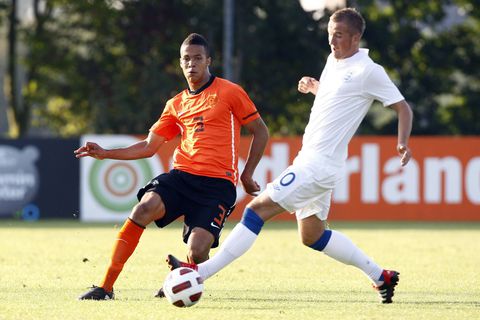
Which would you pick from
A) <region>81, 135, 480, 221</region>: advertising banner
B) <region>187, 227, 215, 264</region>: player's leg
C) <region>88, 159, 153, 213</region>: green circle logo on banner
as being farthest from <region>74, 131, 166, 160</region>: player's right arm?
<region>81, 135, 480, 221</region>: advertising banner

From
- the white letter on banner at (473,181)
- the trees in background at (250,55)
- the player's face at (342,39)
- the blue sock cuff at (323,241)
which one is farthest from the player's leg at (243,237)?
the trees in background at (250,55)

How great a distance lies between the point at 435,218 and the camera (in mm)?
23406

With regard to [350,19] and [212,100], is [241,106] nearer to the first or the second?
Answer: [212,100]

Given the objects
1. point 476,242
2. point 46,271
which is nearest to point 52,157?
point 476,242

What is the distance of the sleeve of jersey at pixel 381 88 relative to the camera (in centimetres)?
866

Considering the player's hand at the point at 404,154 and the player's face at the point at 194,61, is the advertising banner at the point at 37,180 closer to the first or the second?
the player's face at the point at 194,61

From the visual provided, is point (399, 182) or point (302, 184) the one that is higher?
point (302, 184)

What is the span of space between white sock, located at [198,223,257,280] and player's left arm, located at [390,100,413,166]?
49.4 inches

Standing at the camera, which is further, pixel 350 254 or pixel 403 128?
pixel 350 254

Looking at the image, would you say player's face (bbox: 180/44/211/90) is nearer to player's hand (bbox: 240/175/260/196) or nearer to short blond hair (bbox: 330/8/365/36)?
player's hand (bbox: 240/175/260/196)

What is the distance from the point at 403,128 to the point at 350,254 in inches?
45.9

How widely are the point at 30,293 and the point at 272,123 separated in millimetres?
27175

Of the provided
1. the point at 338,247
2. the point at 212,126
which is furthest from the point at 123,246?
the point at 338,247

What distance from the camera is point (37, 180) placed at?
76.2 ft
